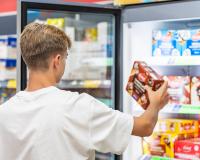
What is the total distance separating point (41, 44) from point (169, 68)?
1207mm

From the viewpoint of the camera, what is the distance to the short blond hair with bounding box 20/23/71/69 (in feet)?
6.12

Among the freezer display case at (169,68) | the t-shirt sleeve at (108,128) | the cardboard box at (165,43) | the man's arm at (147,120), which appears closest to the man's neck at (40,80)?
the t-shirt sleeve at (108,128)

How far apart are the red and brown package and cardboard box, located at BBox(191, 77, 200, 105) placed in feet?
1.25

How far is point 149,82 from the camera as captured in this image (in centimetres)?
227

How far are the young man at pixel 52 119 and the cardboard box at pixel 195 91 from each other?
2.42 feet

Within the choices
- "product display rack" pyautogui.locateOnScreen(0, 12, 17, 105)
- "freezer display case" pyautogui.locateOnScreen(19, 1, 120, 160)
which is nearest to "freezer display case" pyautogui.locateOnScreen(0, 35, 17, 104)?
"product display rack" pyautogui.locateOnScreen(0, 12, 17, 105)

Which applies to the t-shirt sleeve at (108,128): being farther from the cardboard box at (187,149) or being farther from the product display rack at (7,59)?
the product display rack at (7,59)

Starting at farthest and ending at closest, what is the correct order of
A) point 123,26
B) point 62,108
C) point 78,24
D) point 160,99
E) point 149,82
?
point 78,24, point 123,26, point 149,82, point 160,99, point 62,108

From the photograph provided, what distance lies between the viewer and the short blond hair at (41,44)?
186 centimetres

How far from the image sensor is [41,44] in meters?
1.86

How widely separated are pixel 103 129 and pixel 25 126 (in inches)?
13.0

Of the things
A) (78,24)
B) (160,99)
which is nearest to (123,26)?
(160,99)

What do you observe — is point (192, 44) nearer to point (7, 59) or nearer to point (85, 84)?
point (85, 84)

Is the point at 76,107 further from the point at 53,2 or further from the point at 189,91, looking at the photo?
the point at 189,91
